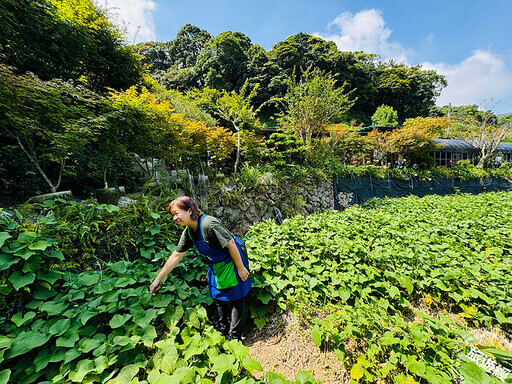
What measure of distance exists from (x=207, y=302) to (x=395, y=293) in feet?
6.80

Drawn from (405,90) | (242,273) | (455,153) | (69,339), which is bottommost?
(69,339)

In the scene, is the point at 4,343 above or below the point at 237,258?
below

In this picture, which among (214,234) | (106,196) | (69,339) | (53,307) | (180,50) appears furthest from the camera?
(180,50)

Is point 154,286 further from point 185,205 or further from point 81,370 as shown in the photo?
point 185,205

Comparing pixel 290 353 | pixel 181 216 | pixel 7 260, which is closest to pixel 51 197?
pixel 7 260

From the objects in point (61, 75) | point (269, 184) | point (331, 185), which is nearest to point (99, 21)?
point (61, 75)

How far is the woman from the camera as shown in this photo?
1.73 meters

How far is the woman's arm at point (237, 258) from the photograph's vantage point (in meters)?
1.71

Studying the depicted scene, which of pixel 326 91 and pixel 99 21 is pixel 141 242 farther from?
pixel 326 91

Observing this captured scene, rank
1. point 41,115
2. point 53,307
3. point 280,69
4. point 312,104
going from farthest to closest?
point 280,69
point 312,104
point 41,115
point 53,307

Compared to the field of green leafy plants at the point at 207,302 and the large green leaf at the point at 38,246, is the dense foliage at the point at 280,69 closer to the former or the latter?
the field of green leafy plants at the point at 207,302

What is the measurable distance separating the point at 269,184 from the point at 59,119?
551 centimetres

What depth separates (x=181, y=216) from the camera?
5.72 feet

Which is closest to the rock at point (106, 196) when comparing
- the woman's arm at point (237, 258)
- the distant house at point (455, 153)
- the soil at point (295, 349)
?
the woman's arm at point (237, 258)
